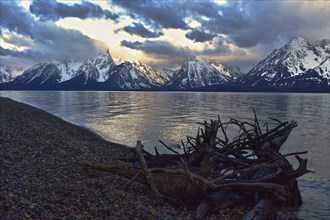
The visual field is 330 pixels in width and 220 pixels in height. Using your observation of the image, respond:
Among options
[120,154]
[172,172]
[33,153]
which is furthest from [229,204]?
[120,154]

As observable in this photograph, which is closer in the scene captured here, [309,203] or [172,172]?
[172,172]

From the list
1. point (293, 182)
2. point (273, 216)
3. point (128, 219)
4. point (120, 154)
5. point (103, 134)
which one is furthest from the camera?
point (103, 134)

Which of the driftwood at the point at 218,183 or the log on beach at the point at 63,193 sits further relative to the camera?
the driftwood at the point at 218,183

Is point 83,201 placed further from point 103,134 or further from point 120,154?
point 103,134

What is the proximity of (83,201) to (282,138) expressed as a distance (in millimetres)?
10767

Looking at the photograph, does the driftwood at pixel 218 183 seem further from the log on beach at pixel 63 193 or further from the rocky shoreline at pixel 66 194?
the log on beach at pixel 63 193

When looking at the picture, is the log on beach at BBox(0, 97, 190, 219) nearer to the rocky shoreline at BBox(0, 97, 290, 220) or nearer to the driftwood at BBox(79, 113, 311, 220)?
the rocky shoreline at BBox(0, 97, 290, 220)

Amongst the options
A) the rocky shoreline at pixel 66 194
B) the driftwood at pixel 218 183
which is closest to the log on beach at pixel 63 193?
the rocky shoreline at pixel 66 194

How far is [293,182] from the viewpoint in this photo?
15.7 meters

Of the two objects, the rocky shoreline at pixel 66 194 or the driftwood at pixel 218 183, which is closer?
the rocky shoreline at pixel 66 194

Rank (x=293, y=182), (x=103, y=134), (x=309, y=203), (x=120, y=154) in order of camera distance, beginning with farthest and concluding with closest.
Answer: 1. (x=103, y=134)
2. (x=120, y=154)
3. (x=309, y=203)
4. (x=293, y=182)

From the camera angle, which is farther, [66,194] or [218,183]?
[218,183]

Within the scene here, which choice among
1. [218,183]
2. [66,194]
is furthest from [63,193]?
[218,183]

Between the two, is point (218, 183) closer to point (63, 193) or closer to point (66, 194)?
point (66, 194)
